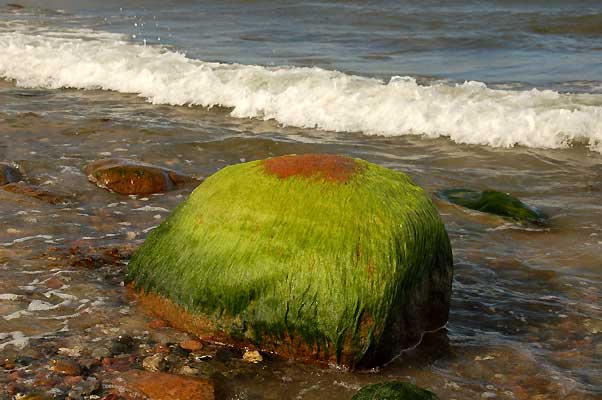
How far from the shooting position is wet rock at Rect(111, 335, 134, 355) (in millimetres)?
4379

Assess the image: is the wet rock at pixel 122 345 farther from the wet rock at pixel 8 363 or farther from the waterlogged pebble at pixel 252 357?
the waterlogged pebble at pixel 252 357

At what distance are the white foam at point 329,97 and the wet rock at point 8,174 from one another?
3.74m

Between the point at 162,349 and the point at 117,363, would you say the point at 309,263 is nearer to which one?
the point at 162,349

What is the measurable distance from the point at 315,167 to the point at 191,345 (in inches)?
45.5

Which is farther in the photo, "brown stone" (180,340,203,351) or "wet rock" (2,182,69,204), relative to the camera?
"wet rock" (2,182,69,204)

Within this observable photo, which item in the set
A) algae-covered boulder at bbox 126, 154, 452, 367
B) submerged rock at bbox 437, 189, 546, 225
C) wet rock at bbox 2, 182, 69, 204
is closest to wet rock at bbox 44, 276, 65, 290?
algae-covered boulder at bbox 126, 154, 452, 367

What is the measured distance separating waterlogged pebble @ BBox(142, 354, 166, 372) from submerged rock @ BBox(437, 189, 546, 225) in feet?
10.8

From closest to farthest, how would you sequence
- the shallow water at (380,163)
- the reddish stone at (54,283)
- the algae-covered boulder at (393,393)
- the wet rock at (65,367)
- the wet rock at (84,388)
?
1. the algae-covered boulder at (393,393)
2. the wet rock at (84,388)
3. the wet rock at (65,367)
4. the shallow water at (380,163)
5. the reddish stone at (54,283)

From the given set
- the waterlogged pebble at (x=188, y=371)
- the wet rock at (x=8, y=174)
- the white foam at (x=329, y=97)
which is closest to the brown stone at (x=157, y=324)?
the waterlogged pebble at (x=188, y=371)

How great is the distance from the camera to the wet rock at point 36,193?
6753 mm

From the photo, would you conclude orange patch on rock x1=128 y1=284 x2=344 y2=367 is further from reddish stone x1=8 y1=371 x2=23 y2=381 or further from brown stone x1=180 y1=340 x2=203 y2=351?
reddish stone x1=8 y1=371 x2=23 y2=381

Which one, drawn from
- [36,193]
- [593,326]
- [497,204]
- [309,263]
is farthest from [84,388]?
[497,204]

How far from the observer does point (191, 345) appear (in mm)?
4422

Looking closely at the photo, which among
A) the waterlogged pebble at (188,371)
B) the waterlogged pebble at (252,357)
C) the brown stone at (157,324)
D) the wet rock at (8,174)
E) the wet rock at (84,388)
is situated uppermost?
the wet rock at (8,174)
